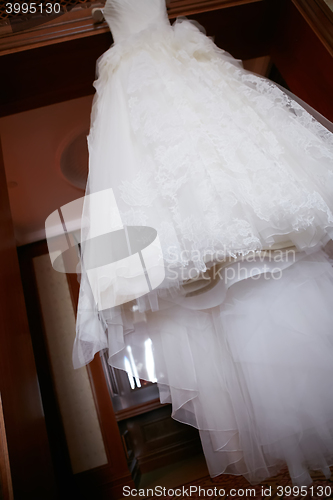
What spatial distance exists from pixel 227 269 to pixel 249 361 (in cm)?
21

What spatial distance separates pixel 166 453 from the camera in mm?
1856

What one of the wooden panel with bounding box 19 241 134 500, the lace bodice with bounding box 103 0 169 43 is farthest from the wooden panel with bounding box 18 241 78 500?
the lace bodice with bounding box 103 0 169 43

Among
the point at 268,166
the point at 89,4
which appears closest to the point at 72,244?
the point at 268,166

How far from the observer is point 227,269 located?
33.1 inches

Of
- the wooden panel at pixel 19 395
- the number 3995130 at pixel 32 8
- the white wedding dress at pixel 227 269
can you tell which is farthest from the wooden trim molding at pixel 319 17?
the wooden panel at pixel 19 395

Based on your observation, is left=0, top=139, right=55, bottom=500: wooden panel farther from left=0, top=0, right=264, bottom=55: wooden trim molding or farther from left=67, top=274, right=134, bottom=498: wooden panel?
left=67, top=274, right=134, bottom=498: wooden panel

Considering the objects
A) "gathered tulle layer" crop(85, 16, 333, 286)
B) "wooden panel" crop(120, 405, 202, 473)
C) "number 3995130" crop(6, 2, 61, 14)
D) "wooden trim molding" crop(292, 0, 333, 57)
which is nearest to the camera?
"gathered tulle layer" crop(85, 16, 333, 286)

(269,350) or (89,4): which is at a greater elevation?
(89,4)

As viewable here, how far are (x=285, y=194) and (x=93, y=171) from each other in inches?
18.2

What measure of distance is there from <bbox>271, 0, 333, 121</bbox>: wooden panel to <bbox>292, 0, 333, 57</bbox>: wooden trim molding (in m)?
0.01

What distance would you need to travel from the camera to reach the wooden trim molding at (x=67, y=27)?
1085mm

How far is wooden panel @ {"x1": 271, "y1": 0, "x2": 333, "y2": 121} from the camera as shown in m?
1.03

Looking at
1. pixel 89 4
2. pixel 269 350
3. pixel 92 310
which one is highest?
pixel 89 4

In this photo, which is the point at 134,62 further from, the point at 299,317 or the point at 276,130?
the point at 299,317
